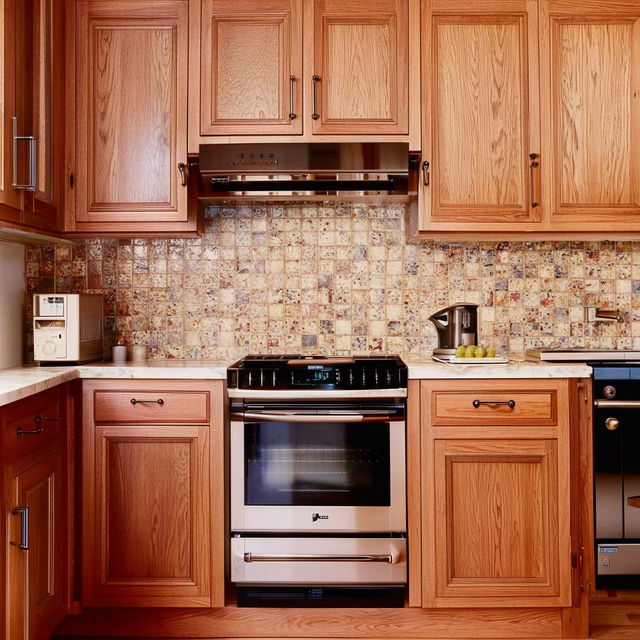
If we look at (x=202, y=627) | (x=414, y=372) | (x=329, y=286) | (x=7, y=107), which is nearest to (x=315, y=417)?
(x=414, y=372)

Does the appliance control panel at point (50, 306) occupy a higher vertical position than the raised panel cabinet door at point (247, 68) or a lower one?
lower

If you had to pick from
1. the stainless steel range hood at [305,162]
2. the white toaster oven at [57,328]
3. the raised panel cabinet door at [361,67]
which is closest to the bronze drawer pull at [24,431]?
the white toaster oven at [57,328]

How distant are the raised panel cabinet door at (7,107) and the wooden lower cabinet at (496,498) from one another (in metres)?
1.54

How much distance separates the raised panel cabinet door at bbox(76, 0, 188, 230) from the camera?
229cm

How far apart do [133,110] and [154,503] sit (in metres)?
1.49

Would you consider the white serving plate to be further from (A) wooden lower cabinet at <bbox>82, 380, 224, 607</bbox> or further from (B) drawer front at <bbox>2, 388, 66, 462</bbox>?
(B) drawer front at <bbox>2, 388, 66, 462</bbox>

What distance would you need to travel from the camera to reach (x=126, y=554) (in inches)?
82.4

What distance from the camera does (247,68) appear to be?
2287mm

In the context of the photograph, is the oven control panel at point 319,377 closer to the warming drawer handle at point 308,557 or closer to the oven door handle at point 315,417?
the oven door handle at point 315,417

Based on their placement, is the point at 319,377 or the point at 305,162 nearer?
the point at 319,377

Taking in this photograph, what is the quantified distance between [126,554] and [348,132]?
176cm

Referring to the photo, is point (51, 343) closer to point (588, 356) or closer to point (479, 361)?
point (479, 361)

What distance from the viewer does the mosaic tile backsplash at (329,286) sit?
2.63 m

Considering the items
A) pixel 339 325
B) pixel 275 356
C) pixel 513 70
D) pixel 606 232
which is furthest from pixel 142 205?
pixel 606 232
